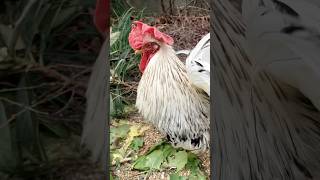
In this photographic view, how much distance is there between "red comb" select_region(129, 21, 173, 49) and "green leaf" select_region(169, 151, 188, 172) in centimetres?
64

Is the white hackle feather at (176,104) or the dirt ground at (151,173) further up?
the white hackle feather at (176,104)

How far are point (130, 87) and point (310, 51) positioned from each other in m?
2.65

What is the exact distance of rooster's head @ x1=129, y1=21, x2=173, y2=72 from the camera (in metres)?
2.53

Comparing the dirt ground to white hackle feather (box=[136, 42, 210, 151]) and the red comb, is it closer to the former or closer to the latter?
white hackle feather (box=[136, 42, 210, 151])

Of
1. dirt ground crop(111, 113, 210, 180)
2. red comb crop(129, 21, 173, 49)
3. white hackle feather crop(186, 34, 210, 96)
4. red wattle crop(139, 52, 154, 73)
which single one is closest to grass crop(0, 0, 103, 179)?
white hackle feather crop(186, 34, 210, 96)

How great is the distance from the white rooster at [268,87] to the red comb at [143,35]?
5.84 feet

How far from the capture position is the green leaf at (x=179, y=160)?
95.8 inches

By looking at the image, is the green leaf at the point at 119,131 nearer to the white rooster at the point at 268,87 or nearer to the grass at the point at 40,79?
the white rooster at the point at 268,87

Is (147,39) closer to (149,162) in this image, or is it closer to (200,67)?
(200,67)

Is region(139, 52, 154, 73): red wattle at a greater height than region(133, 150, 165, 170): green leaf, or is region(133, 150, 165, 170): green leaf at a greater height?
region(139, 52, 154, 73): red wattle

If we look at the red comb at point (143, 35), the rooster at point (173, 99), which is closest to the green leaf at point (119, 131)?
the rooster at point (173, 99)

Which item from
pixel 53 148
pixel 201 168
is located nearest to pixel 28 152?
pixel 53 148

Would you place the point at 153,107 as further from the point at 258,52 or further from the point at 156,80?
the point at 258,52

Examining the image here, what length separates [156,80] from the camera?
8.27ft
